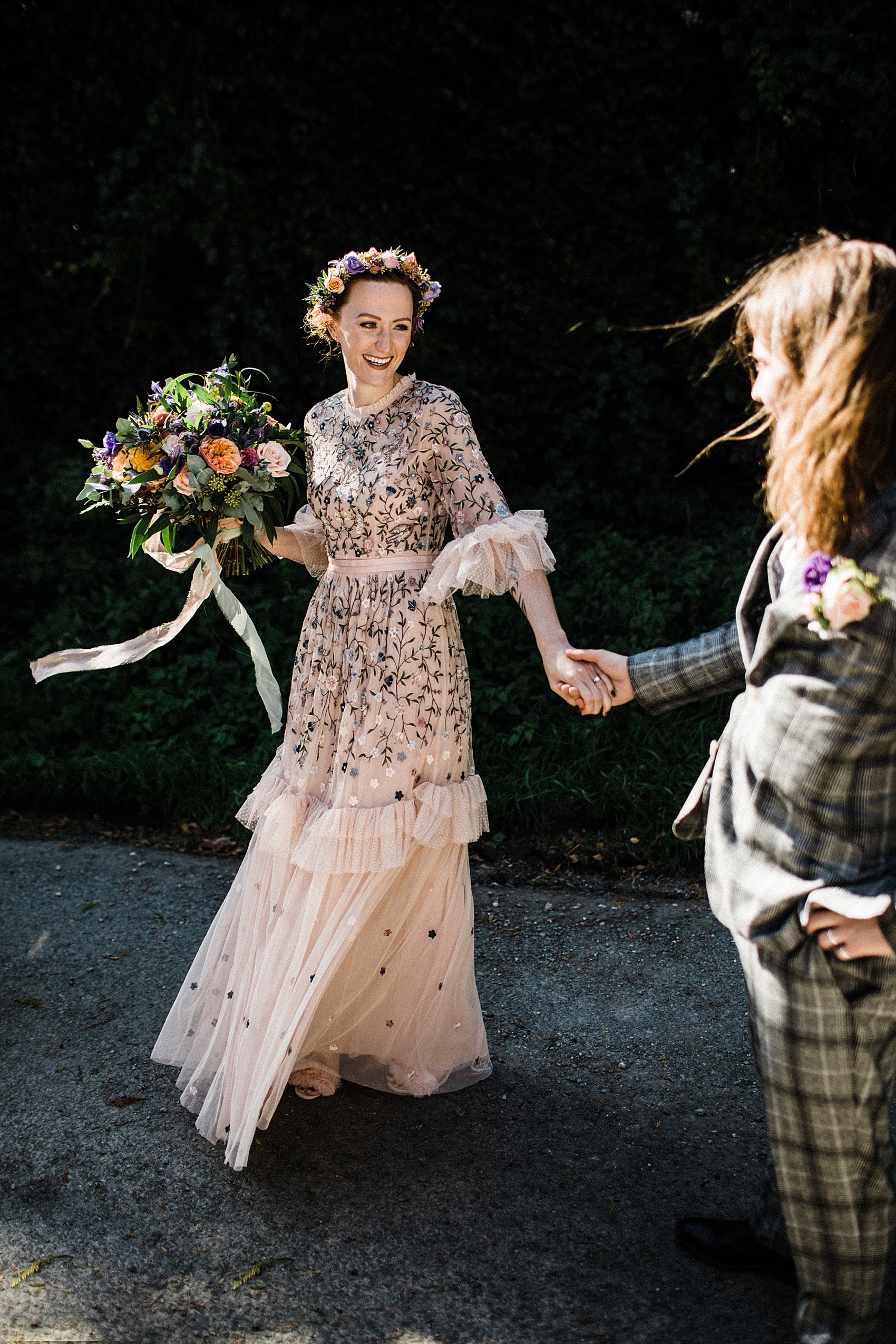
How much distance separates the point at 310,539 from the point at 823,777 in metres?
1.72

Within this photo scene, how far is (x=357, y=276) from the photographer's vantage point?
2.69m

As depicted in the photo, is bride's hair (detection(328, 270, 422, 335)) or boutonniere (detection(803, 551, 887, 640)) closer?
boutonniere (detection(803, 551, 887, 640))

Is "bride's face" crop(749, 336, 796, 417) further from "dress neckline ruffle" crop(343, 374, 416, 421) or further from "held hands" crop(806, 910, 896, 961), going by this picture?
"dress neckline ruffle" crop(343, 374, 416, 421)

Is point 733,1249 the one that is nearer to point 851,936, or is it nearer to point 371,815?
point 851,936

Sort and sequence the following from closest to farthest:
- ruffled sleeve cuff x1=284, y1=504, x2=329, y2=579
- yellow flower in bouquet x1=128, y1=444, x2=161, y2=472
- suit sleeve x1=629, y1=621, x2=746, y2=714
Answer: suit sleeve x1=629, y1=621, x2=746, y2=714 < yellow flower in bouquet x1=128, y1=444, x2=161, y2=472 < ruffled sleeve cuff x1=284, y1=504, x2=329, y2=579

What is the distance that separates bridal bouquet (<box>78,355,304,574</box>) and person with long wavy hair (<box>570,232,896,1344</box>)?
125cm

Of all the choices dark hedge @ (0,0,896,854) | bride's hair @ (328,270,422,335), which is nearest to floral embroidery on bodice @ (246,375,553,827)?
bride's hair @ (328,270,422,335)

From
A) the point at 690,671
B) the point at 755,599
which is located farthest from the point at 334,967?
the point at 755,599

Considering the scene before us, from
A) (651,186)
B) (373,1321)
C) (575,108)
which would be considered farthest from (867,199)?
(373,1321)

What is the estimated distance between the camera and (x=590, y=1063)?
297 centimetres

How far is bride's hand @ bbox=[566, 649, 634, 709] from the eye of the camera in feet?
7.46

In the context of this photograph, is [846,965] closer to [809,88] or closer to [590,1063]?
[590,1063]

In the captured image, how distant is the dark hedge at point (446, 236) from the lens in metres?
5.64

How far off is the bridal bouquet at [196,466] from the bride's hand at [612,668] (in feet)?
2.94
